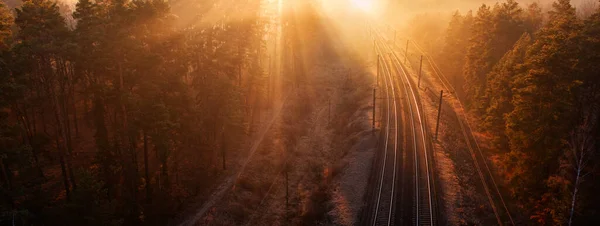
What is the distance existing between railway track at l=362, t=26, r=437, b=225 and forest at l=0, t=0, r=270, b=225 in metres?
16.2

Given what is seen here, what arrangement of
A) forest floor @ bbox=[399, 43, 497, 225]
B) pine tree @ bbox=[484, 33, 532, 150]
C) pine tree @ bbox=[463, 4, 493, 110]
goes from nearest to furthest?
1. forest floor @ bbox=[399, 43, 497, 225]
2. pine tree @ bbox=[484, 33, 532, 150]
3. pine tree @ bbox=[463, 4, 493, 110]

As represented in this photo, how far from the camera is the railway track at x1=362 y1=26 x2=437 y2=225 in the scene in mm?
30016

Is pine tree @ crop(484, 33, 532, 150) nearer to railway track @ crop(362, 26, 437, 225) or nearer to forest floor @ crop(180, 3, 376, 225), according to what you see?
railway track @ crop(362, 26, 437, 225)

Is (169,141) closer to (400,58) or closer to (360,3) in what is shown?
(400,58)

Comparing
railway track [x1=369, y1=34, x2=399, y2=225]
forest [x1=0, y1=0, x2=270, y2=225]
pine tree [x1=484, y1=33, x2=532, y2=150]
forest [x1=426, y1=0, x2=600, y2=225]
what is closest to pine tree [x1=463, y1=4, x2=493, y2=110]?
pine tree [x1=484, y1=33, x2=532, y2=150]

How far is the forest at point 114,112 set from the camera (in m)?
24.5

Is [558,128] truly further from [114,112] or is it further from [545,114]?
[114,112]

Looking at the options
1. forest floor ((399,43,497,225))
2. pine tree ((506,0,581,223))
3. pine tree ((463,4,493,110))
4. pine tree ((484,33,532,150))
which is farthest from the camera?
pine tree ((463,4,493,110))

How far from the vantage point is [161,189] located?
3256 cm

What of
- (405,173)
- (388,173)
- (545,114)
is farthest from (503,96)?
(388,173)

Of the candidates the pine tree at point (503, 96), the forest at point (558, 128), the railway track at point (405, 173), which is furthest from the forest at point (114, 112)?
the pine tree at point (503, 96)

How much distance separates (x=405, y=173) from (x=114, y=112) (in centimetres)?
2787

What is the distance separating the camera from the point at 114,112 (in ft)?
108

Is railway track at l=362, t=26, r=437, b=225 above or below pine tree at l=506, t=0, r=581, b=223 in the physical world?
below
